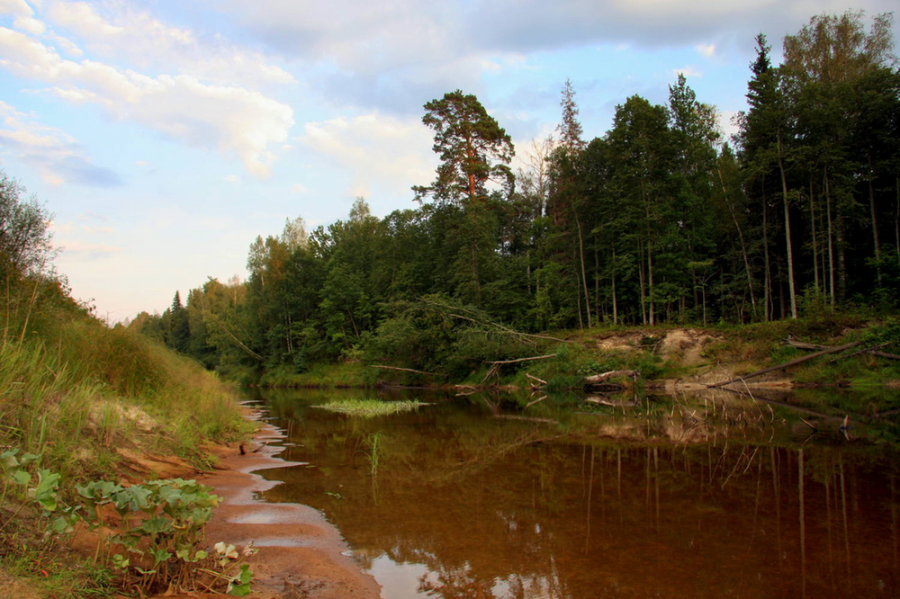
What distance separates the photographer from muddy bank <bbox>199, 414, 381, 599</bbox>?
4.54m

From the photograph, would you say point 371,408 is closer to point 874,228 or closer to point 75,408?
point 75,408

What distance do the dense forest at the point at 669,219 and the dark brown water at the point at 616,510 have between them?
59.9ft

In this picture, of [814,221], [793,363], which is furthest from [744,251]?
[793,363]

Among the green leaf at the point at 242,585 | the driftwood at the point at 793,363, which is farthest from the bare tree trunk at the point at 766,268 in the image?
the green leaf at the point at 242,585

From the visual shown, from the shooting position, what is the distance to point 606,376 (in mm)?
25922

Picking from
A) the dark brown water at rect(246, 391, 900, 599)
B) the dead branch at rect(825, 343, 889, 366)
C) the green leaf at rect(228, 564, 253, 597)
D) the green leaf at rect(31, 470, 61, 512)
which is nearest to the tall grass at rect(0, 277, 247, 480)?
the green leaf at rect(31, 470, 61, 512)

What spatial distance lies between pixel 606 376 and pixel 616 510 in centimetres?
1987

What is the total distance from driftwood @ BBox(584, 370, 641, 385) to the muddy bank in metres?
20.0

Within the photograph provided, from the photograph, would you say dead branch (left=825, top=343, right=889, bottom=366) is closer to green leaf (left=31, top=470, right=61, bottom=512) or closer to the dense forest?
the dense forest

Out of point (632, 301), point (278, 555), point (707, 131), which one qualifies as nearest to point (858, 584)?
point (278, 555)

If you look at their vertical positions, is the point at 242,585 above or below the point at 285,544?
above

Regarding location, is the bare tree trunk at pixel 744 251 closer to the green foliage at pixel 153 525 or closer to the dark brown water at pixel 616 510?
the dark brown water at pixel 616 510

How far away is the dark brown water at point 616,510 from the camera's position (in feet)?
15.7

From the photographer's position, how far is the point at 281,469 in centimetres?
980
